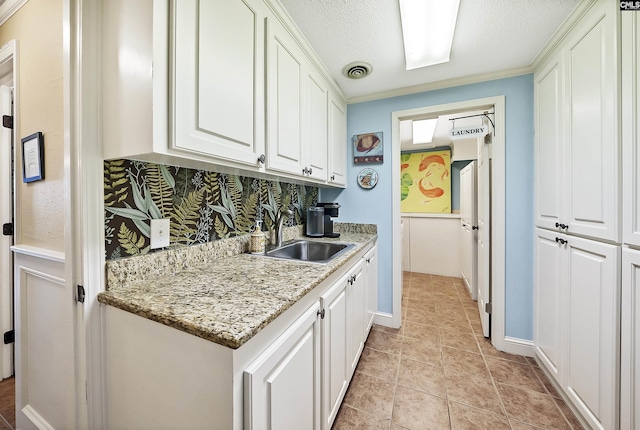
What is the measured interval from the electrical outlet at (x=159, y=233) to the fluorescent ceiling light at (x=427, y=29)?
157cm

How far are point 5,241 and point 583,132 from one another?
3.37 metres

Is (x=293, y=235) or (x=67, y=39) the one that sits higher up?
(x=67, y=39)

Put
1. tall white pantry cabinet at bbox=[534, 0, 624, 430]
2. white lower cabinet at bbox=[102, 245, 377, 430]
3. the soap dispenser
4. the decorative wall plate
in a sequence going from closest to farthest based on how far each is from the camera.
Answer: white lower cabinet at bbox=[102, 245, 377, 430] < tall white pantry cabinet at bbox=[534, 0, 624, 430] < the soap dispenser < the decorative wall plate

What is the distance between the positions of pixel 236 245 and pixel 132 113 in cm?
85

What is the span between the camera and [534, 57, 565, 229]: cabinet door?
146cm

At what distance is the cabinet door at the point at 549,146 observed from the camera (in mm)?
1455

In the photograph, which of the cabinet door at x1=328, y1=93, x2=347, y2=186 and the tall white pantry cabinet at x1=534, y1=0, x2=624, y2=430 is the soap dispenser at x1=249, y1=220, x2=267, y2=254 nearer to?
the cabinet door at x1=328, y1=93, x2=347, y2=186

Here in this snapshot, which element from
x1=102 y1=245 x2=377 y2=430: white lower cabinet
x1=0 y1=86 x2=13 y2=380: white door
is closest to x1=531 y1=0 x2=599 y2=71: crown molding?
x1=102 y1=245 x2=377 y2=430: white lower cabinet

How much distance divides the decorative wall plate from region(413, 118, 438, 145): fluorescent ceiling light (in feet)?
3.39

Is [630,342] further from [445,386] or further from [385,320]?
[385,320]

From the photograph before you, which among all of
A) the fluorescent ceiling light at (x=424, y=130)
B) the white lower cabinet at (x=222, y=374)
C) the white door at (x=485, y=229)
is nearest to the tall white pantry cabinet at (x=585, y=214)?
the white door at (x=485, y=229)

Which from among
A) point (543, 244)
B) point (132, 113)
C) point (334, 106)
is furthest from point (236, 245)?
point (543, 244)

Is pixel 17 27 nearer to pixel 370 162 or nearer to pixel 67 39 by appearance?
pixel 67 39

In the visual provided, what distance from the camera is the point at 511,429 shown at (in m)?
1.23
